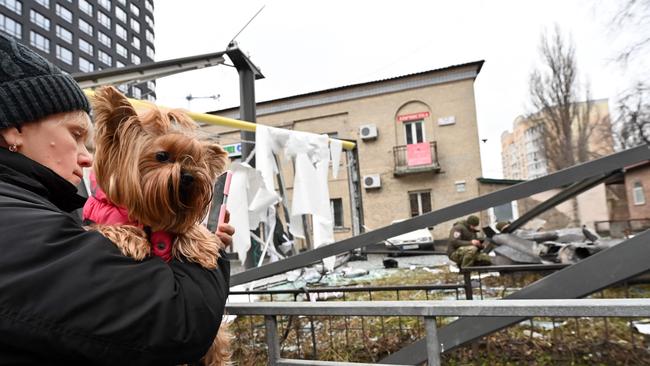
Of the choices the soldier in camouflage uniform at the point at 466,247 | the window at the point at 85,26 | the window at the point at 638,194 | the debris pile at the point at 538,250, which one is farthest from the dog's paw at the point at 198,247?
the window at the point at 638,194

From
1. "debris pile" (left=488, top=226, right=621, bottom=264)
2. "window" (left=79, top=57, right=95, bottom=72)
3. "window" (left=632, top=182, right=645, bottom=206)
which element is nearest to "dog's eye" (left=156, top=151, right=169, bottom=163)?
"window" (left=79, top=57, right=95, bottom=72)

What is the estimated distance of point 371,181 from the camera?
17.1 metres

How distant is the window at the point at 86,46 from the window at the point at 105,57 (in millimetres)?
86

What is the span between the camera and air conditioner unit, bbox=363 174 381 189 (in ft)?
55.8

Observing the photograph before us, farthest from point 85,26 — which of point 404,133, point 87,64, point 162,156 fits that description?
point 404,133

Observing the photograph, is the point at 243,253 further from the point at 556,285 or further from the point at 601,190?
the point at 601,190

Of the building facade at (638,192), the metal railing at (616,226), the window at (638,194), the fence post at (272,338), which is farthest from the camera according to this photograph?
the window at (638,194)

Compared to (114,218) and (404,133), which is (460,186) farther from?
(114,218)

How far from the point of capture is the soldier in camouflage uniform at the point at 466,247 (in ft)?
18.7

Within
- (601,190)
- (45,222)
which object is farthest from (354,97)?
(45,222)

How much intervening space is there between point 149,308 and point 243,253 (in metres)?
3.03

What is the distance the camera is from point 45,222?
0.69 meters

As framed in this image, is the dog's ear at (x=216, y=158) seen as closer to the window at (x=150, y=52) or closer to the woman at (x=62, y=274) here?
the woman at (x=62, y=274)

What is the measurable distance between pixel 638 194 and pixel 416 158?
1250cm
